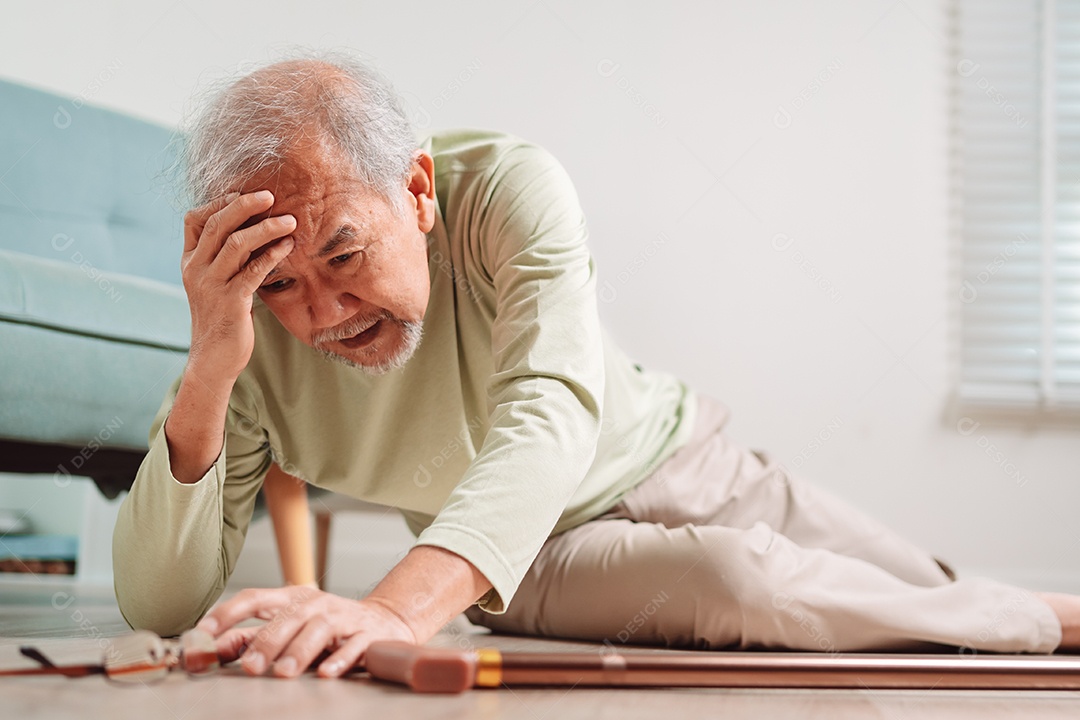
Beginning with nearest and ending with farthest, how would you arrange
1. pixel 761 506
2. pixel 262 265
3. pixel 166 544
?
pixel 262 265 < pixel 166 544 < pixel 761 506

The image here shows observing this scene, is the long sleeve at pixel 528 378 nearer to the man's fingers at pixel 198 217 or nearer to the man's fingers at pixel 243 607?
the man's fingers at pixel 243 607

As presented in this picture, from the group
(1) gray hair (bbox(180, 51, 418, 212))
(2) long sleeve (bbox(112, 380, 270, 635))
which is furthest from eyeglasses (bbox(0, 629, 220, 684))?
(1) gray hair (bbox(180, 51, 418, 212))

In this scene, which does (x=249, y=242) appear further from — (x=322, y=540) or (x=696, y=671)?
(x=322, y=540)

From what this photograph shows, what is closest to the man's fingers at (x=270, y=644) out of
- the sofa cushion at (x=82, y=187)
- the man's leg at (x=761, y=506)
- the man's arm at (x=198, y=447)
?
the man's arm at (x=198, y=447)

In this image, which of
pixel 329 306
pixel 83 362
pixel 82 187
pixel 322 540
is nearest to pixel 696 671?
pixel 329 306

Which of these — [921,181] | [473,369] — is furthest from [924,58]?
[473,369]

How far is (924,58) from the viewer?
2.05 m

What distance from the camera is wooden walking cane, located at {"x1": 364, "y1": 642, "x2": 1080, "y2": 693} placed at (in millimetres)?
552

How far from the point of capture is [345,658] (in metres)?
0.58

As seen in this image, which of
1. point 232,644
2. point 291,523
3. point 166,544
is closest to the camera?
point 232,644

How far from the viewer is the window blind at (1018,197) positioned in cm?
200

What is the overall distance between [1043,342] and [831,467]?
52 centimetres

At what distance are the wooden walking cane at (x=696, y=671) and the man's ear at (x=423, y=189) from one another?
455 mm

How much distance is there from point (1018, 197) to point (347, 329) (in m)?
1.71
